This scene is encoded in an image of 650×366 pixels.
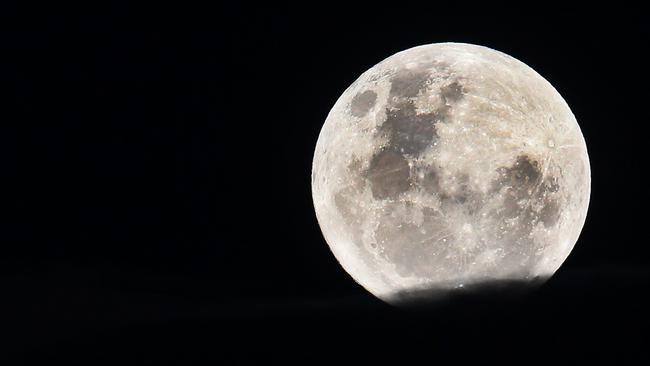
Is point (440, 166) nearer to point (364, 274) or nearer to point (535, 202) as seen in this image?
Result: point (535, 202)

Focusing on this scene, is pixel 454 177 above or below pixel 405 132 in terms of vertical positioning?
below

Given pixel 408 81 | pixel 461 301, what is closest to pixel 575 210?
pixel 461 301

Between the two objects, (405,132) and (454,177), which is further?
(405,132)

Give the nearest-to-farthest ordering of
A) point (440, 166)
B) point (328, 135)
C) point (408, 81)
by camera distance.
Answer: point (440, 166) < point (408, 81) < point (328, 135)

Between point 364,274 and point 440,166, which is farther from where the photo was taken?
point 364,274

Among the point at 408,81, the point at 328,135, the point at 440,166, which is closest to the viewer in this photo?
the point at 440,166

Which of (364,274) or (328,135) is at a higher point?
(328,135)

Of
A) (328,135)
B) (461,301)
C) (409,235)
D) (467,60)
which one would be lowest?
(461,301)
